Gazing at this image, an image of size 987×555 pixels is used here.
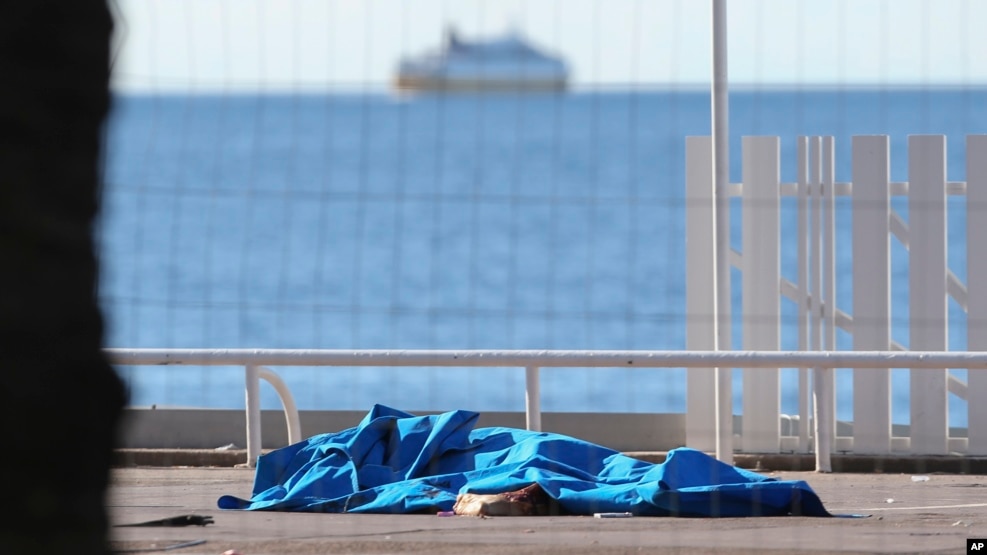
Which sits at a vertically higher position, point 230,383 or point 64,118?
point 64,118

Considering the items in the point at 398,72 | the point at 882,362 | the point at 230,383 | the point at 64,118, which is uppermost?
the point at 398,72

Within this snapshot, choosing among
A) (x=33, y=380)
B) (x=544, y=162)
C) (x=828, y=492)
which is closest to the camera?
(x=33, y=380)

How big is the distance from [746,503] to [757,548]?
1161 mm

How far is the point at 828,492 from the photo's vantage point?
8.56 meters

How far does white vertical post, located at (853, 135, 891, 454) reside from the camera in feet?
32.2

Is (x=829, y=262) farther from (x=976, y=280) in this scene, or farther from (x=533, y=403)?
(x=533, y=403)

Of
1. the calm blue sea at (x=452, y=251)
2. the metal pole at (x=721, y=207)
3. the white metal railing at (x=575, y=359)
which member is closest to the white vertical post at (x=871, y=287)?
the calm blue sea at (x=452, y=251)

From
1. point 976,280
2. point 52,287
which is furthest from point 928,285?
point 52,287

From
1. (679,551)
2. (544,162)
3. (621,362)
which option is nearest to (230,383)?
(621,362)

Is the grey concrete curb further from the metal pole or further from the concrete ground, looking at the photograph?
the concrete ground

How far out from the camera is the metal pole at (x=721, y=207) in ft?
31.3

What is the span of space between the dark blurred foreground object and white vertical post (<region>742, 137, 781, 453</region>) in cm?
749

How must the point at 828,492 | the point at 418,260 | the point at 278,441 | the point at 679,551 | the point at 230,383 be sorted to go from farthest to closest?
the point at 418,260
the point at 230,383
the point at 278,441
the point at 828,492
the point at 679,551

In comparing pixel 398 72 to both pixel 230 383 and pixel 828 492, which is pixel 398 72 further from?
pixel 230 383
